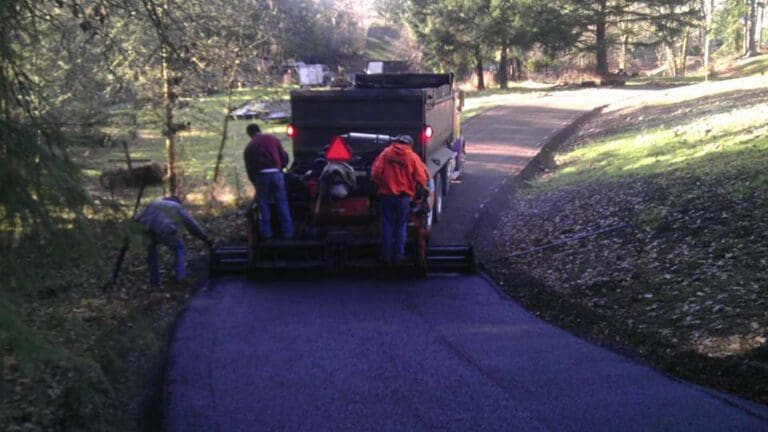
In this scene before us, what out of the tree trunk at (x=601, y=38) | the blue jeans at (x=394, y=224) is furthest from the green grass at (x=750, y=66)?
the blue jeans at (x=394, y=224)

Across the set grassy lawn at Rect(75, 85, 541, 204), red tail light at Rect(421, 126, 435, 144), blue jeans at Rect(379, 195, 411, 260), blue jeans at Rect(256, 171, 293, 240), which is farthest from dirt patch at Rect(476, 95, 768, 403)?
grassy lawn at Rect(75, 85, 541, 204)

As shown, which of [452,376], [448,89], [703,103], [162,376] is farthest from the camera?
[703,103]

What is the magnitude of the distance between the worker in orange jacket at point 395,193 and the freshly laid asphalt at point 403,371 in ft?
1.75

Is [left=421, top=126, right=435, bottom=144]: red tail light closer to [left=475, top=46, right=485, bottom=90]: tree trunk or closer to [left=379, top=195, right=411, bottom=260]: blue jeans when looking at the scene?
[left=379, top=195, right=411, bottom=260]: blue jeans

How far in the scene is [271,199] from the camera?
11438mm

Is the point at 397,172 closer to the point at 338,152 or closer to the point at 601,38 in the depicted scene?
the point at 338,152

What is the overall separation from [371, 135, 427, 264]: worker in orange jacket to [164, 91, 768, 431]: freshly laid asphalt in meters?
0.53

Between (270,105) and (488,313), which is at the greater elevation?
(270,105)

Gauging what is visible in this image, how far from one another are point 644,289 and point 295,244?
4.77 meters

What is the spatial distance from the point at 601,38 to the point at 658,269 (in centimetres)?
4503

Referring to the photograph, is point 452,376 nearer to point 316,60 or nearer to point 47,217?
point 47,217

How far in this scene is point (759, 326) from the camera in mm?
7113

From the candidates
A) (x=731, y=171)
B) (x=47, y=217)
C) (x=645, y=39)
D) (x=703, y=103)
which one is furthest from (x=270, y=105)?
(x=645, y=39)

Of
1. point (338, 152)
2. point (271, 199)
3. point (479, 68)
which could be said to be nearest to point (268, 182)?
point (271, 199)
